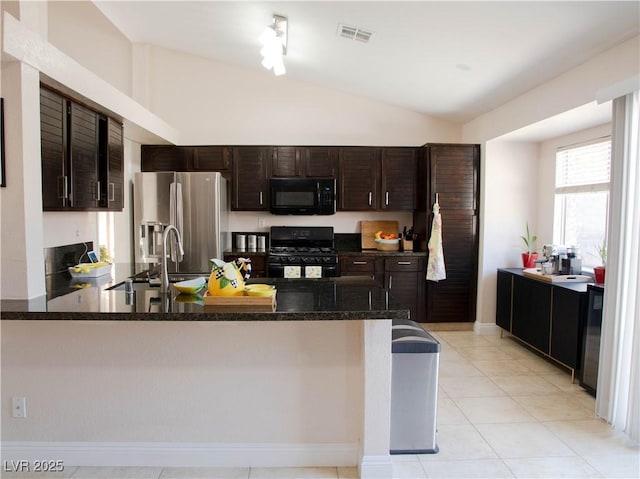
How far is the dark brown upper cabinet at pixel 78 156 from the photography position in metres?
2.54

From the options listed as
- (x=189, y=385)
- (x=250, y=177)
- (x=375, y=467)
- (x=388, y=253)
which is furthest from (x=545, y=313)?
(x=250, y=177)

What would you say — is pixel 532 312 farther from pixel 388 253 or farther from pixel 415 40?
pixel 415 40

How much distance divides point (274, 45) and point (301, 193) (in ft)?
6.79

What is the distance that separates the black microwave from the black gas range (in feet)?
1.23

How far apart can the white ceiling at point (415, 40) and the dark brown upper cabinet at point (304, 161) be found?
2.77 ft

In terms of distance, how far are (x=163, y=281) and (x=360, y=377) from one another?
1.21m

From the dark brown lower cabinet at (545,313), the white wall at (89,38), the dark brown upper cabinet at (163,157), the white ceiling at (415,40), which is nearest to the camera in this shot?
the white ceiling at (415,40)

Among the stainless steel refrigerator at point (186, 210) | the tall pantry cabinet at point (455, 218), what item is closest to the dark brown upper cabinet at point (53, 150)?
the stainless steel refrigerator at point (186, 210)

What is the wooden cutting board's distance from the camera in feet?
17.3

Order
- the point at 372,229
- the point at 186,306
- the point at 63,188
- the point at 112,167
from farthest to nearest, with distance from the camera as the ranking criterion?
the point at 372,229 < the point at 112,167 < the point at 63,188 < the point at 186,306

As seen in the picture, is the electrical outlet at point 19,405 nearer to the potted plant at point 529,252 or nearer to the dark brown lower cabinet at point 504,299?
the dark brown lower cabinet at point 504,299

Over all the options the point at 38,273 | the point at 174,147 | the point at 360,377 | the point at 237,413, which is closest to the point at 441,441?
the point at 360,377

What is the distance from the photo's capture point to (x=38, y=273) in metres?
2.15

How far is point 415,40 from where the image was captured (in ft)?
10.7
